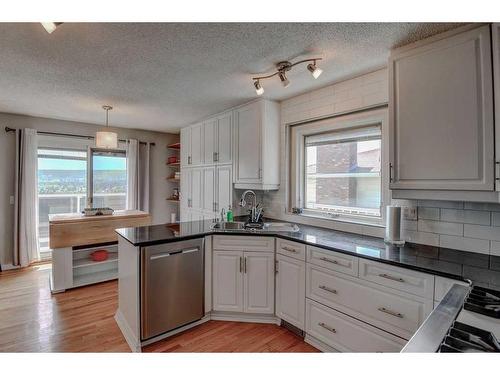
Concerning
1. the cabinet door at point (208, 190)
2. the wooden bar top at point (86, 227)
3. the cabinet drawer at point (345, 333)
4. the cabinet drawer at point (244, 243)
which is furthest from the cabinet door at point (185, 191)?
the cabinet drawer at point (345, 333)

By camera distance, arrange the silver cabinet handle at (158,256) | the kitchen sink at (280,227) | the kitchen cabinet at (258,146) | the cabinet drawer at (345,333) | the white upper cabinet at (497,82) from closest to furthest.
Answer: the white upper cabinet at (497,82), the cabinet drawer at (345,333), the silver cabinet handle at (158,256), the kitchen sink at (280,227), the kitchen cabinet at (258,146)

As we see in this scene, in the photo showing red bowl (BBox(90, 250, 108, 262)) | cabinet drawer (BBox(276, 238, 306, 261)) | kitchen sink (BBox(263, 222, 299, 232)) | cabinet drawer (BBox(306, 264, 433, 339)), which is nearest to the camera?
cabinet drawer (BBox(306, 264, 433, 339))

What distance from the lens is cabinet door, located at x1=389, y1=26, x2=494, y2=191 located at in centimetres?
148

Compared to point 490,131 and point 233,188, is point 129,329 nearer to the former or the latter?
point 233,188

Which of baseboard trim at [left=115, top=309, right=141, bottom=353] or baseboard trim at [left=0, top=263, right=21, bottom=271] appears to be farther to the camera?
baseboard trim at [left=0, top=263, right=21, bottom=271]

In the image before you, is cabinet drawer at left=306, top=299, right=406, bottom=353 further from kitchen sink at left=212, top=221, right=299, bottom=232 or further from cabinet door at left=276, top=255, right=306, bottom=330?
kitchen sink at left=212, top=221, right=299, bottom=232

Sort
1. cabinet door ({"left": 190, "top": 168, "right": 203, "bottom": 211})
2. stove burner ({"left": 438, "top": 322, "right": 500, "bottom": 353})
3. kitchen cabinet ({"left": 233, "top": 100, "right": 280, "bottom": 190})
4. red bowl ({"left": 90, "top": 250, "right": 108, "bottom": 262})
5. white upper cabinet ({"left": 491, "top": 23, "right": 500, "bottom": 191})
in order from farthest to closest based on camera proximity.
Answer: cabinet door ({"left": 190, "top": 168, "right": 203, "bottom": 211}) → red bowl ({"left": 90, "top": 250, "right": 108, "bottom": 262}) → kitchen cabinet ({"left": 233, "top": 100, "right": 280, "bottom": 190}) → white upper cabinet ({"left": 491, "top": 23, "right": 500, "bottom": 191}) → stove burner ({"left": 438, "top": 322, "right": 500, "bottom": 353})

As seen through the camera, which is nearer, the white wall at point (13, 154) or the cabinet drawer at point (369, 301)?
the cabinet drawer at point (369, 301)

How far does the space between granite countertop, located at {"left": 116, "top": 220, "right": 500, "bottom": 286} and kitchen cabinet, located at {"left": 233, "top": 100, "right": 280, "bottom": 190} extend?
2.41ft

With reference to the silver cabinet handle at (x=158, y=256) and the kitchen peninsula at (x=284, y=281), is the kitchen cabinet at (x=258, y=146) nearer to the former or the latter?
the kitchen peninsula at (x=284, y=281)

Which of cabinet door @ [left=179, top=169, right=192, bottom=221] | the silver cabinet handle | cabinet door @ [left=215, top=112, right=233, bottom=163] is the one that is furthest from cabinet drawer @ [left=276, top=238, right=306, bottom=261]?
cabinet door @ [left=179, top=169, right=192, bottom=221]

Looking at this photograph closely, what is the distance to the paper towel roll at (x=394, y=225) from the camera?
1983 mm

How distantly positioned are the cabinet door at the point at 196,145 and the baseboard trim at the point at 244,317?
2313 millimetres

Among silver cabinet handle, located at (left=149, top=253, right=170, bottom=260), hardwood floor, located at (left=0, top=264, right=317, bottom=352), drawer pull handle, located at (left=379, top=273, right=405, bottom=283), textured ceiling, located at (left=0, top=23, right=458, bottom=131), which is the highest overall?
textured ceiling, located at (left=0, top=23, right=458, bottom=131)
